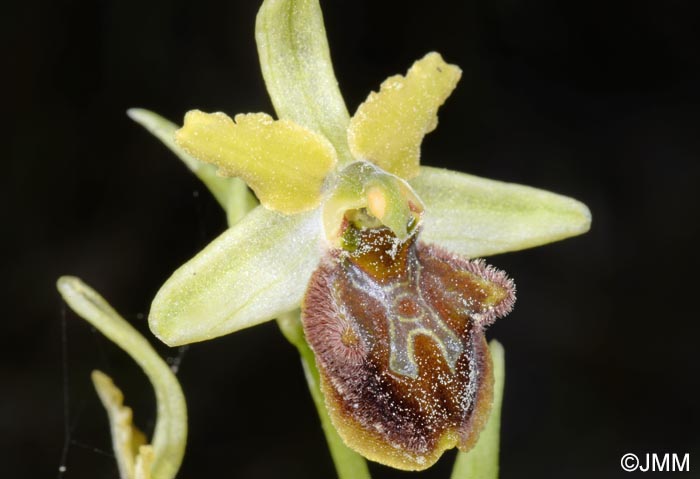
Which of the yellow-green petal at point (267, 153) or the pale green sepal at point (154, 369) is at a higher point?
the yellow-green petal at point (267, 153)

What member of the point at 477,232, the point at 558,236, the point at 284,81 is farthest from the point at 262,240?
the point at 558,236

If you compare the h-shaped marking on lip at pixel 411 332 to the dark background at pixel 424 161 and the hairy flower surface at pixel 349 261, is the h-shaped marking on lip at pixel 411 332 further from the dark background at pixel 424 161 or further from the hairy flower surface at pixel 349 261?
the dark background at pixel 424 161

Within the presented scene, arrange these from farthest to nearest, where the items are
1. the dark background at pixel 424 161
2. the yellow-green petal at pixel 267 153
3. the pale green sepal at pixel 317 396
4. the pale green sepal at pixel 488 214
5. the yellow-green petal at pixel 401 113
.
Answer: the dark background at pixel 424 161
the pale green sepal at pixel 488 214
the pale green sepal at pixel 317 396
the yellow-green petal at pixel 401 113
the yellow-green petal at pixel 267 153

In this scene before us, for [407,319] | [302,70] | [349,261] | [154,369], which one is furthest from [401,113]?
[154,369]

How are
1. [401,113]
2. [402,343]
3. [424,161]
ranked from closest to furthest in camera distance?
1. [402,343]
2. [401,113]
3. [424,161]

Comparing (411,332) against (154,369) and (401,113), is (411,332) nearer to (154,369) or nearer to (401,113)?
(401,113)

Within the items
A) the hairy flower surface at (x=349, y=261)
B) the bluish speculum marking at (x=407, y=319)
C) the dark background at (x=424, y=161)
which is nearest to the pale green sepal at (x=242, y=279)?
the hairy flower surface at (x=349, y=261)
